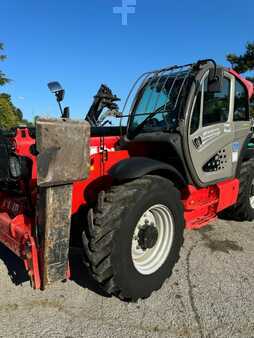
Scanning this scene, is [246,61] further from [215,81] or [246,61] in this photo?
[215,81]

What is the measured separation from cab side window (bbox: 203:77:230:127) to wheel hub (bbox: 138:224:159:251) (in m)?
1.59

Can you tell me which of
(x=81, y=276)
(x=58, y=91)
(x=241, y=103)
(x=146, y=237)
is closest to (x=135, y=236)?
(x=146, y=237)

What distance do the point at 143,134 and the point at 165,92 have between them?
670 millimetres

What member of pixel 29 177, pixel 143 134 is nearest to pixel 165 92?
pixel 143 134

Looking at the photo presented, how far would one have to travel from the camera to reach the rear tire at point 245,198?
200 inches

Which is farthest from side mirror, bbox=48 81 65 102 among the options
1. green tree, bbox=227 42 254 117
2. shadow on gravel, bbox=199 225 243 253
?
green tree, bbox=227 42 254 117

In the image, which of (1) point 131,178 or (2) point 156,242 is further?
(2) point 156,242

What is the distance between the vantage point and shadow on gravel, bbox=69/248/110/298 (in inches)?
129

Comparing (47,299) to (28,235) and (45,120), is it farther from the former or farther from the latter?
(45,120)

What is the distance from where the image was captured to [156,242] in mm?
3389

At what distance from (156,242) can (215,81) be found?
2.02 meters

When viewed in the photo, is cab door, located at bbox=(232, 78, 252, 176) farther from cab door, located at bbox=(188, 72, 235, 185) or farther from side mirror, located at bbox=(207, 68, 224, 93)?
side mirror, located at bbox=(207, 68, 224, 93)

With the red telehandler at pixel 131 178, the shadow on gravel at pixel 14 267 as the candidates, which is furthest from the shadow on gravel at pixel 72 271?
the red telehandler at pixel 131 178

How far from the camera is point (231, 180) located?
4.77 metres
